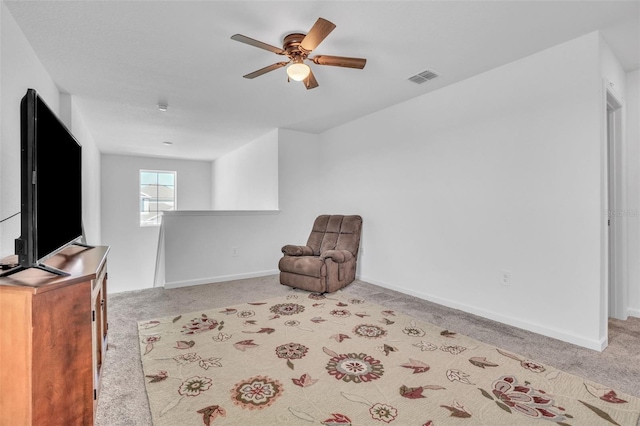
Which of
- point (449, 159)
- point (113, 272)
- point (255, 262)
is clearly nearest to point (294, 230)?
point (255, 262)

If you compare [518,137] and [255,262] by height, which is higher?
[518,137]

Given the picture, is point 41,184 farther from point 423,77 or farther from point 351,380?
point 423,77

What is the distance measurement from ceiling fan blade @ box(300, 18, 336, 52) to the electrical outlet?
2592 mm

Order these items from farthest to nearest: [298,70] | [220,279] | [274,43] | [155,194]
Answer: [155,194] < [220,279] < [274,43] < [298,70]

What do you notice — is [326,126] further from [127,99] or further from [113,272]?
[113,272]

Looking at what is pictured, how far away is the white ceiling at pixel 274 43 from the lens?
215cm

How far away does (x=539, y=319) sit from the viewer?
9.00 feet

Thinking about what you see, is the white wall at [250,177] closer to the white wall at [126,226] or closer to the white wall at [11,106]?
the white wall at [126,226]

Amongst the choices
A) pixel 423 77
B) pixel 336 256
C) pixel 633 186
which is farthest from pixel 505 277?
pixel 423 77

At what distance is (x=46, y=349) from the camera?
4.11 ft

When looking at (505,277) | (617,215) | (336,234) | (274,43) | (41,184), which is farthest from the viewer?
(336,234)

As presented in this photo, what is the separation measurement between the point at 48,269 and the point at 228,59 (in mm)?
2198

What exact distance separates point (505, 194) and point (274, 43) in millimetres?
2486

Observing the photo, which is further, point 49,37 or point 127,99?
point 127,99
